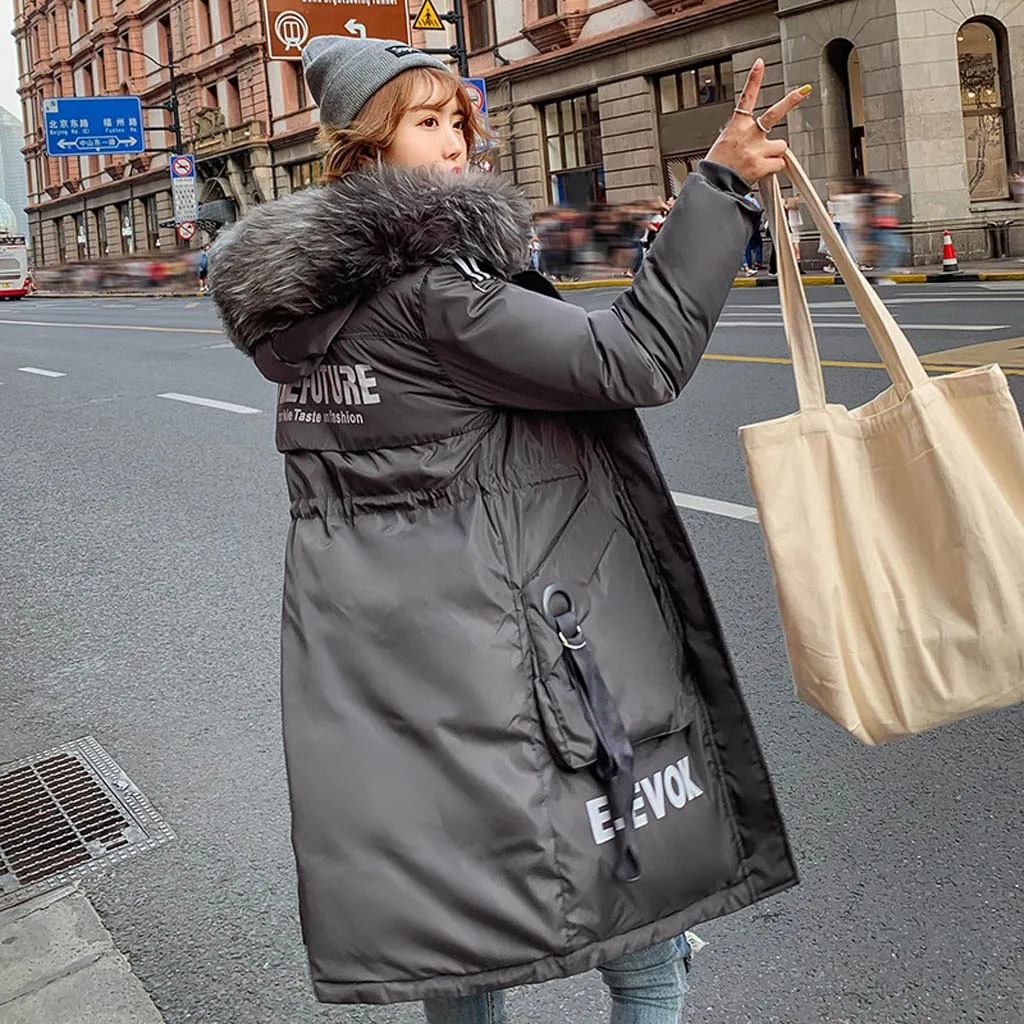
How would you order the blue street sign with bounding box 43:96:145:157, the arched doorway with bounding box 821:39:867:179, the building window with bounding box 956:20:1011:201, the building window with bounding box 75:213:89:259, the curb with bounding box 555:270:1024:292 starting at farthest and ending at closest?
the building window with bounding box 75:213:89:259, the blue street sign with bounding box 43:96:145:157, the arched doorway with bounding box 821:39:867:179, the building window with bounding box 956:20:1011:201, the curb with bounding box 555:270:1024:292

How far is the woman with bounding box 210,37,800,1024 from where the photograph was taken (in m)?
1.68

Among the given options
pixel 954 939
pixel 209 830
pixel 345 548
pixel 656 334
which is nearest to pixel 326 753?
pixel 345 548

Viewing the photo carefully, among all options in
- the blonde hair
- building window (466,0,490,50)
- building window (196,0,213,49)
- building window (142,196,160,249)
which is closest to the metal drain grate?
the blonde hair

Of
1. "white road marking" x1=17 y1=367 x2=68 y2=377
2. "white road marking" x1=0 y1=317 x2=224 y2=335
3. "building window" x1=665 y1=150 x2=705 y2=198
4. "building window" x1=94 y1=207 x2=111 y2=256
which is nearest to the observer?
"white road marking" x1=17 y1=367 x2=68 y2=377

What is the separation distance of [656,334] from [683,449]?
640 centimetres

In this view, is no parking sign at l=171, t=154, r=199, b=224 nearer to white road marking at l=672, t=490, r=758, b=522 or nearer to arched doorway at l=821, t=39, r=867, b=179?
arched doorway at l=821, t=39, r=867, b=179

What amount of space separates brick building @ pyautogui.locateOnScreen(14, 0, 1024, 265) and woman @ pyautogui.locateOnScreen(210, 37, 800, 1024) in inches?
442

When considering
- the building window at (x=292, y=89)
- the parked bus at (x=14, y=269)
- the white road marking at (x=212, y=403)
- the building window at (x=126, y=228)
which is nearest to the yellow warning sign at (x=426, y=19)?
the white road marking at (x=212, y=403)

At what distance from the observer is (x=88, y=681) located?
4879 mm

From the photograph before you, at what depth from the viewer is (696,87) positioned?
29422 mm

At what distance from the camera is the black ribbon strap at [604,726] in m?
1.68

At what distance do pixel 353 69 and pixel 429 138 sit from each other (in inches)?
5.6

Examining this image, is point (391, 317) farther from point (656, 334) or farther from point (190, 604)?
point (190, 604)

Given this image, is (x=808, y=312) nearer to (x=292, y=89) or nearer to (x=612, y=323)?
(x=612, y=323)
